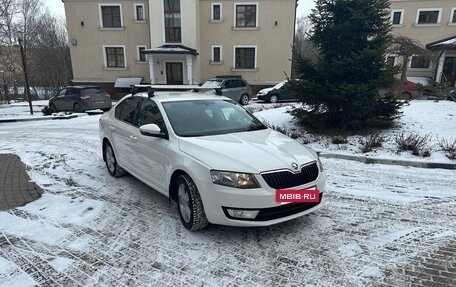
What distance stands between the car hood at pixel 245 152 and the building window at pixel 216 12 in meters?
22.8

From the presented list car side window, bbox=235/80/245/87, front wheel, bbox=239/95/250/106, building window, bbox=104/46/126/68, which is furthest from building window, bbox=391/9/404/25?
building window, bbox=104/46/126/68

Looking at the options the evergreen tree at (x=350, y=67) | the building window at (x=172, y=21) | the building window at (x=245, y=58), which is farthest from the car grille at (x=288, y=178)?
the building window at (x=172, y=21)

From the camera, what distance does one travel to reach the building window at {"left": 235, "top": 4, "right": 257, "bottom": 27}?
23859mm

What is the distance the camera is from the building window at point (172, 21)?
75.2ft

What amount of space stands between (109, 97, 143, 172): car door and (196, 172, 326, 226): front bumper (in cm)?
192

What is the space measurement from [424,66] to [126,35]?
2570 centimetres

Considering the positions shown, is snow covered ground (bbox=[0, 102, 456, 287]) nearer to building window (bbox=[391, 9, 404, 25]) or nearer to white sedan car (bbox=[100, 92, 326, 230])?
white sedan car (bbox=[100, 92, 326, 230])

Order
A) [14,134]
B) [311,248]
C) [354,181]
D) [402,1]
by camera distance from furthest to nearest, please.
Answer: [402,1], [14,134], [354,181], [311,248]

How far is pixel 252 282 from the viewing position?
271cm

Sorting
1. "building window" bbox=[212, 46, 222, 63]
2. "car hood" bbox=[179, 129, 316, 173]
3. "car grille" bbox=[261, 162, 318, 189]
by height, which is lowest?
"car grille" bbox=[261, 162, 318, 189]

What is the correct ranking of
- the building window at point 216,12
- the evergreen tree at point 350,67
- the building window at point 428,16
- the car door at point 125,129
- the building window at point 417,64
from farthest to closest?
1. the building window at point 417,64
2. the building window at point 428,16
3. the building window at point 216,12
4. the evergreen tree at point 350,67
5. the car door at point 125,129

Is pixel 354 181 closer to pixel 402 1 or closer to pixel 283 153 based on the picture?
pixel 283 153

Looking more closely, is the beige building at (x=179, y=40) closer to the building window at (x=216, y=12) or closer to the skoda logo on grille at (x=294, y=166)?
the building window at (x=216, y=12)

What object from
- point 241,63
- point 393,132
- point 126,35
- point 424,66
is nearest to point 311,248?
point 393,132
